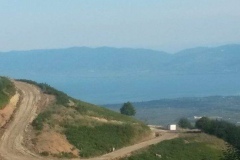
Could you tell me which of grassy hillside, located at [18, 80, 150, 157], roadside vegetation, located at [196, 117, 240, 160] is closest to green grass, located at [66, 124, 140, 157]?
grassy hillside, located at [18, 80, 150, 157]

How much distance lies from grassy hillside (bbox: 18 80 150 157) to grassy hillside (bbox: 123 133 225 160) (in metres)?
2.83

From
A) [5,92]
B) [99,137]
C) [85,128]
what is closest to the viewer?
[99,137]

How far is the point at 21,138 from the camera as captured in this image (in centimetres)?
3950

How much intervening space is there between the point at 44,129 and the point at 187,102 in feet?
507

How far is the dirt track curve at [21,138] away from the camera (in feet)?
118

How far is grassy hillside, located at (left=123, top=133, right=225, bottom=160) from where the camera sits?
40491mm

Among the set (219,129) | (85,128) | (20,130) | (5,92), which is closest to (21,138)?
(20,130)

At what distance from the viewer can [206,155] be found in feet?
146

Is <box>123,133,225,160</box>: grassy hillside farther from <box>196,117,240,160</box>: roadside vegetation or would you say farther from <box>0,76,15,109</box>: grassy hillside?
<box>0,76,15,109</box>: grassy hillside

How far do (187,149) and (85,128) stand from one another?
9023 mm

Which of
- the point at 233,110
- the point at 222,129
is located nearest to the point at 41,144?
the point at 222,129

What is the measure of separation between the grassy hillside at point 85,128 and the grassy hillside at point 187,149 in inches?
112

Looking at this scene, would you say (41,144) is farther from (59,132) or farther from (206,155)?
(206,155)

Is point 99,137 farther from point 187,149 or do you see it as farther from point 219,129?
point 219,129
